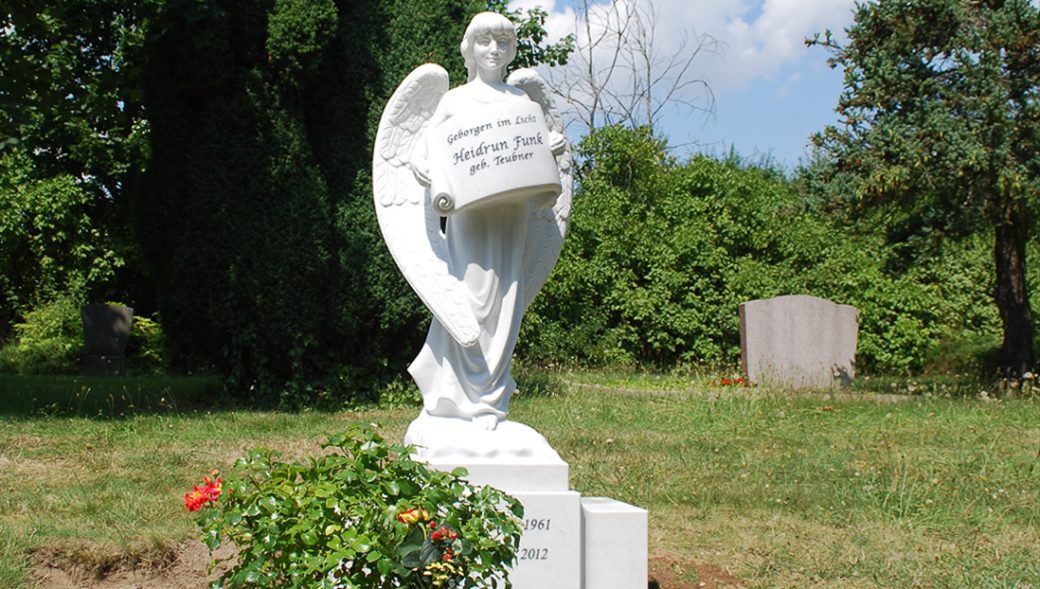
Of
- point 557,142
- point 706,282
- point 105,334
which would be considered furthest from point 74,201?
point 557,142

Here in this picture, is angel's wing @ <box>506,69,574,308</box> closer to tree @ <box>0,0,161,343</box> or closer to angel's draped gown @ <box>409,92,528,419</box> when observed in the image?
angel's draped gown @ <box>409,92,528,419</box>

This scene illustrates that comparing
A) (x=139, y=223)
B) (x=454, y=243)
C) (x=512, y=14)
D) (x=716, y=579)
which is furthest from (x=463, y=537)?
(x=512, y=14)

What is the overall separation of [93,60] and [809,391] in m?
11.0

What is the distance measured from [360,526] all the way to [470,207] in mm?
1783

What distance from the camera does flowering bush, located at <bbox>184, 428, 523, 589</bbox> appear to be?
326cm

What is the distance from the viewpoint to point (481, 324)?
16.2ft

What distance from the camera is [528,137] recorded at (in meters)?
4.68

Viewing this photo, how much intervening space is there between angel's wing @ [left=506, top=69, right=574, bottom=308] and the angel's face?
0.19 metres

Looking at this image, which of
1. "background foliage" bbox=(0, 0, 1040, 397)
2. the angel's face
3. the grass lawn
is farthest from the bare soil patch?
"background foliage" bbox=(0, 0, 1040, 397)

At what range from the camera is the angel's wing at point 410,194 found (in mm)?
4938

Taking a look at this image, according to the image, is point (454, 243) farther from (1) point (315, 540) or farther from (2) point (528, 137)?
(1) point (315, 540)

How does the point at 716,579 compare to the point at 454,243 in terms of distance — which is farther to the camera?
the point at 716,579

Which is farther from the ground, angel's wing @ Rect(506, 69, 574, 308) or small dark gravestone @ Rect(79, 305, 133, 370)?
angel's wing @ Rect(506, 69, 574, 308)

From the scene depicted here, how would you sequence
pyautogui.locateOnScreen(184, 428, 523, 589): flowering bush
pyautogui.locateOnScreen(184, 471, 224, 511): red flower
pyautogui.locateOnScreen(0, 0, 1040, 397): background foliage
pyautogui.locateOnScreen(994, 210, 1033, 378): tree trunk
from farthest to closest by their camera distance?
pyautogui.locateOnScreen(994, 210, 1033, 378): tree trunk, pyautogui.locateOnScreen(0, 0, 1040, 397): background foliage, pyautogui.locateOnScreen(184, 471, 224, 511): red flower, pyautogui.locateOnScreen(184, 428, 523, 589): flowering bush
